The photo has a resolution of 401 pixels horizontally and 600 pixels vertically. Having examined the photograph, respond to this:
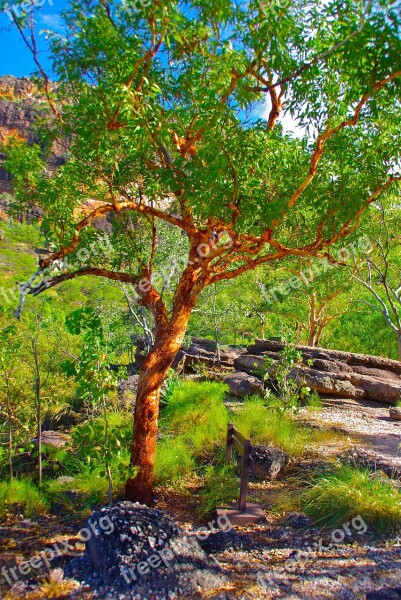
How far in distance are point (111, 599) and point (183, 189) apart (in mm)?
3448

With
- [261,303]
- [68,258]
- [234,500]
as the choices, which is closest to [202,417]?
[234,500]

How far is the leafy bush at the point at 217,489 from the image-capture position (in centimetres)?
509

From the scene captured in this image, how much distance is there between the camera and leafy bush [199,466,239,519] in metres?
5.09


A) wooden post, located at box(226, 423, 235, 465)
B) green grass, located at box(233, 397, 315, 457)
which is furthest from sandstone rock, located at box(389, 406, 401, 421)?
wooden post, located at box(226, 423, 235, 465)

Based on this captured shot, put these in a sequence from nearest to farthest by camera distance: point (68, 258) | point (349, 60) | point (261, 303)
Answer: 1. point (349, 60)
2. point (68, 258)
3. point (261, 303)

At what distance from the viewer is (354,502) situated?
450 cm

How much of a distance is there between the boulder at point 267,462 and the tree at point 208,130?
5.16 feet

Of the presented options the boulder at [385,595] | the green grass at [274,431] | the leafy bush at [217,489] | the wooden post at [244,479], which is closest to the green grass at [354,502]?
the wooden post at [244,479]

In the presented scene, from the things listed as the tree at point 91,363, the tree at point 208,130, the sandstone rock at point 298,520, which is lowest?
the sandstone rock at point 298,520

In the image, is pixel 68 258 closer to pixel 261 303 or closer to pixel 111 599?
pixel 111 599

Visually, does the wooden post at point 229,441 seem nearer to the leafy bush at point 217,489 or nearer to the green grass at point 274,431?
the leafy bush at point 217,489

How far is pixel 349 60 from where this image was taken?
13.2 feet

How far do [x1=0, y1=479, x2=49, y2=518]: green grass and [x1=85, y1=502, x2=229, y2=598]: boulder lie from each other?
6.01 ft

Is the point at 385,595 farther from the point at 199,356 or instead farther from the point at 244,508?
the point at 199,356
